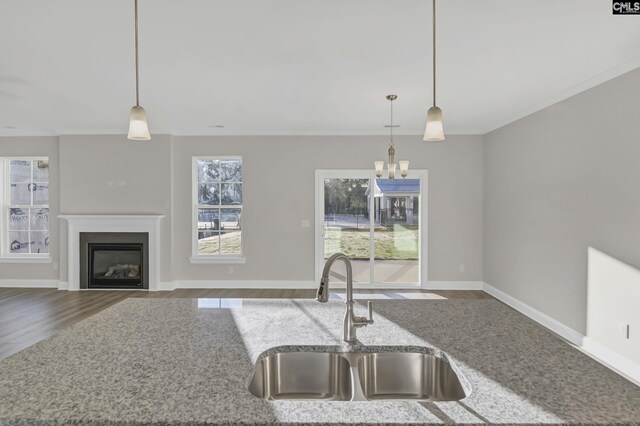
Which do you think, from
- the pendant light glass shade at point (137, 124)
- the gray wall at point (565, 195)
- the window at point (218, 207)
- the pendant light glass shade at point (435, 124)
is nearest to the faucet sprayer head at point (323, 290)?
the pendant light glass shade at point (435, 124)

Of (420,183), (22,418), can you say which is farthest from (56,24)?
(420,183)

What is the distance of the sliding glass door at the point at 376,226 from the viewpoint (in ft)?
19.8

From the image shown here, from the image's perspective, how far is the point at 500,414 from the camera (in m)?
0.92

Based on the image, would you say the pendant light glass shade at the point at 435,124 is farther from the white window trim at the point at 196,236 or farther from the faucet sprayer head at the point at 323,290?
the white window trim at the point at 196,236

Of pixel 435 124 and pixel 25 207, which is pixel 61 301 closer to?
pixel 25 207

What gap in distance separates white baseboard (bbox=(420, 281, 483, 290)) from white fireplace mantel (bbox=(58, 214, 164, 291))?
4411 millimetres

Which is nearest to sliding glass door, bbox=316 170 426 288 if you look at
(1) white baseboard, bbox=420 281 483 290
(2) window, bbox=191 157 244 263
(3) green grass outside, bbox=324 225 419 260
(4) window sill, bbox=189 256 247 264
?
(3) green grass outside, bbox=324 225 419 260

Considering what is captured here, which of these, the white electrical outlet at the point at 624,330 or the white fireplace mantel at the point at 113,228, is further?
the white fireplace mantel at the point at 113,228

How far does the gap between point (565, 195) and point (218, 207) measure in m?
4.89

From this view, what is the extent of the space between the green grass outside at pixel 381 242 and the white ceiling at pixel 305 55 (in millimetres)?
2061

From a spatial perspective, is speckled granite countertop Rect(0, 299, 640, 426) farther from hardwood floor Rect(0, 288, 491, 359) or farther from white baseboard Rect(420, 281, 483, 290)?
white baseboard Rect(420, 281, 483, 290)

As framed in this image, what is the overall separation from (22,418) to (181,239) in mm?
5342

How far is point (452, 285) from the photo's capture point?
5965 mm

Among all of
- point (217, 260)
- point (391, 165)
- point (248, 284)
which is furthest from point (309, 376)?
point (217, 260)
